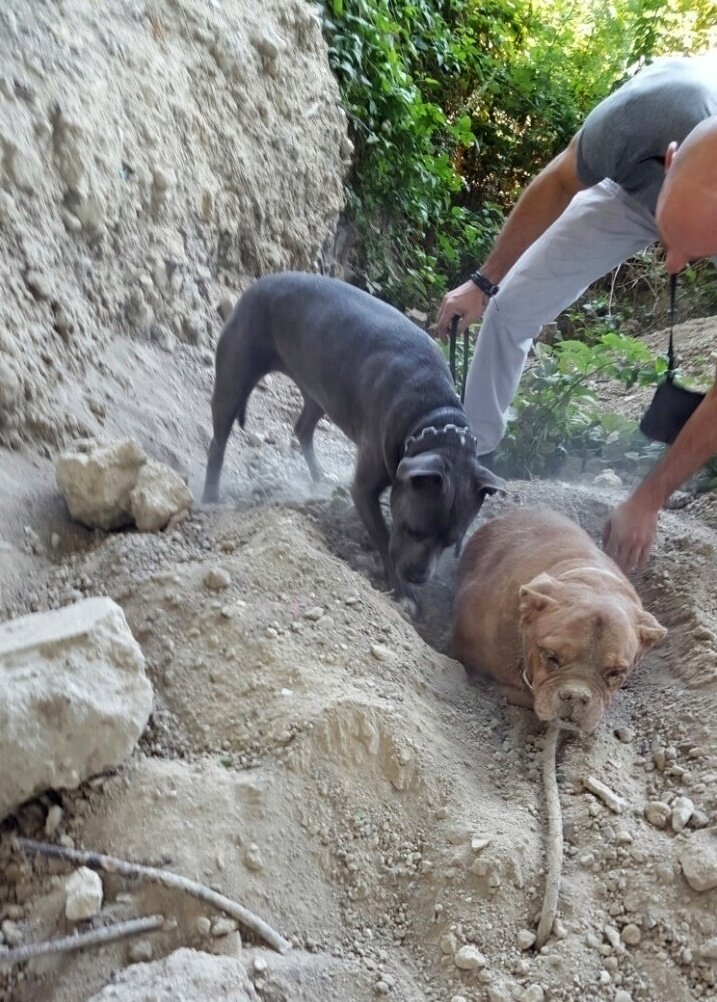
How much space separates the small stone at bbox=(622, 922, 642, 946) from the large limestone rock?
1381 mm

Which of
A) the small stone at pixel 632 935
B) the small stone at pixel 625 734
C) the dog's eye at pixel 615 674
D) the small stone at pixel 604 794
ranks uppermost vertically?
the dog's eye at pixel 615 674

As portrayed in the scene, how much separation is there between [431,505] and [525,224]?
1.90m

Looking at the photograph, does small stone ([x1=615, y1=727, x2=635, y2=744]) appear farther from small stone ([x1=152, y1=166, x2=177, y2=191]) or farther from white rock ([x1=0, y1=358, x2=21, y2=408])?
small stone ([x1=152, y1=166, x2=177, y2=191])

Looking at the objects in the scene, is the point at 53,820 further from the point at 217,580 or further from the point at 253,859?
the point at 217,580

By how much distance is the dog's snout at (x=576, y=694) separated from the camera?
269 centimetres

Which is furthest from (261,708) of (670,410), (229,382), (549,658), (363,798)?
(670,410)

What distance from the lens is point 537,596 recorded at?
2.88m

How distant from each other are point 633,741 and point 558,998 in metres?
1.07

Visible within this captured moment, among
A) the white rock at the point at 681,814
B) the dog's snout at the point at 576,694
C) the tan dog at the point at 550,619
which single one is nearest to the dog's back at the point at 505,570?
the tan dog at the point at 550,619

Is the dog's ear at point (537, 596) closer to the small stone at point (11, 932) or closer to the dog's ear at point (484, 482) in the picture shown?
the dog's ear at point (484, 482)

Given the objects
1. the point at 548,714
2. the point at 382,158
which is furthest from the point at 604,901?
the point at 382,158

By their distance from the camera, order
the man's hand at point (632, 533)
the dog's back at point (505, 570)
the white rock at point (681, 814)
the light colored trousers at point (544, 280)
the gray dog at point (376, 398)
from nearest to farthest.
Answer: the white rock at point (681, 814), the dog's back at point (505, 570), the man's hand at point (632, 533), the gray dog at point (376, 398), the light colored trousers at point (544, 280)

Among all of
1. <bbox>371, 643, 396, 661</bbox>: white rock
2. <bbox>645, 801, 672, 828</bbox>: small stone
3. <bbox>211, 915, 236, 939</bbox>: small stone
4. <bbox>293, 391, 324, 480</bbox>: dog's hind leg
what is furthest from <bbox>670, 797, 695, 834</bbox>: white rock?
<bbox>293, 391, 324, 480</bbox>: dog's hind leg

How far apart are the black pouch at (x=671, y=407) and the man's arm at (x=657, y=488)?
334 mm
